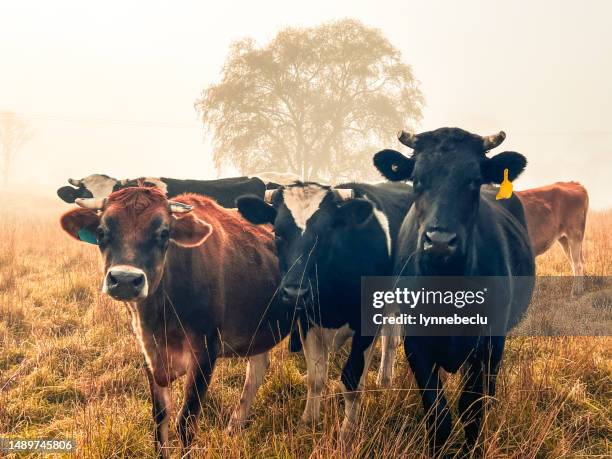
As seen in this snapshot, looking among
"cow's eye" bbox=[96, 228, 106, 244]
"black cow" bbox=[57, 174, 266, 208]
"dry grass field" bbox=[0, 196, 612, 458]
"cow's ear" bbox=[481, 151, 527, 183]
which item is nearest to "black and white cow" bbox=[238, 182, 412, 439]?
"dry grass field" bbox=[0, 196, 612, 458]

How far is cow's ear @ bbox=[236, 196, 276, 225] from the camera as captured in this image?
157 inches

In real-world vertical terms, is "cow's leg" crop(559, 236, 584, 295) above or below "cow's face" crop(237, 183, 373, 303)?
below

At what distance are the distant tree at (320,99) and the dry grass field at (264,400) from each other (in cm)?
2450

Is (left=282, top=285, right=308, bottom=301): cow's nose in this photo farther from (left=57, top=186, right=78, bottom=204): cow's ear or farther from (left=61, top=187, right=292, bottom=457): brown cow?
(left=57, top=186, right=78, bottom=204): cow's ear

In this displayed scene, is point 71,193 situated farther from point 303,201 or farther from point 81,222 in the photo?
point 303,201

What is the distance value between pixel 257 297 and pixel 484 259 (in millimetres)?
1771

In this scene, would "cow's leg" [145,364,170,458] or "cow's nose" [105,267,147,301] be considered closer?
"cow's nose" [105,267,147,301]

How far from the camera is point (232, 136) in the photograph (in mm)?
29312

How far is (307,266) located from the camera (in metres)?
3.50

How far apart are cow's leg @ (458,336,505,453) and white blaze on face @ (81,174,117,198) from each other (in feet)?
19.9

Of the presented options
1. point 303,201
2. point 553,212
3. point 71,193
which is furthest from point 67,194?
point 553,212

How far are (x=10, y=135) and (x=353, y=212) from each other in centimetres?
7976

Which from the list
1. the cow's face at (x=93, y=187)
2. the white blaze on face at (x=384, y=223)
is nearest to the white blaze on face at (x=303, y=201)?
the white blaze on face at (x=384, y=223)

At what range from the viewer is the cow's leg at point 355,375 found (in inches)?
134
